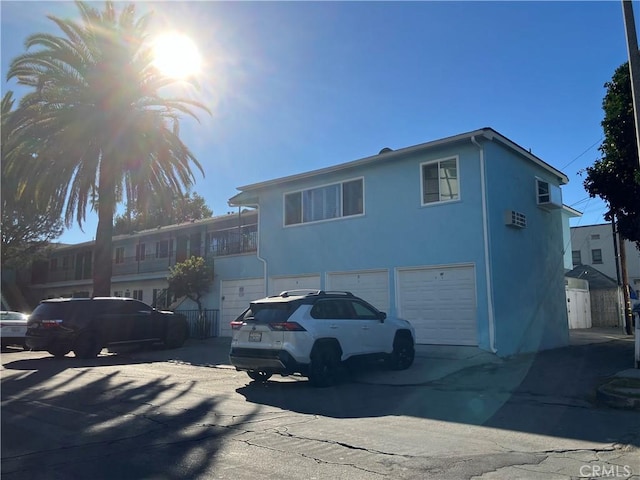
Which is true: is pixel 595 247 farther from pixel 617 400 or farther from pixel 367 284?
pixel 617 400

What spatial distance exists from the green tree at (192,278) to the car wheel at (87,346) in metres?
6.86

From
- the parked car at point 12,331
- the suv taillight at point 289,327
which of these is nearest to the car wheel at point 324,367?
the suv taillight at point 289,327

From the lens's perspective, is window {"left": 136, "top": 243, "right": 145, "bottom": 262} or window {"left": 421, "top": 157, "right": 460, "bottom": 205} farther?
window {"left": 136, "top": 243, "right": 145, "bottom": 262}

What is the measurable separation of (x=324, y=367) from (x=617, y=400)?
16.3 feet

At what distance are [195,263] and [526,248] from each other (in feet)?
43.3

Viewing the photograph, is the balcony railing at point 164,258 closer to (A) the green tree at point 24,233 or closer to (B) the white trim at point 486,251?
(A) the green tree at point 24,233

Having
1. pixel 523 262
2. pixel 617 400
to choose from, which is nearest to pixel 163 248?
pixel 523 262

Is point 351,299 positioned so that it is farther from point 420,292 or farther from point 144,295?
point 144,295

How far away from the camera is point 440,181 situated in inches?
644

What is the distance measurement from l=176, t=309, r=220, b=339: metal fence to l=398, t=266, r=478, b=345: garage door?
9425mm

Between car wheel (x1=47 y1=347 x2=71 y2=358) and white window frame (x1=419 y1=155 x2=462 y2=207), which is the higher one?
white window frame (x1=419 y1=155 x2=462 y2=207)

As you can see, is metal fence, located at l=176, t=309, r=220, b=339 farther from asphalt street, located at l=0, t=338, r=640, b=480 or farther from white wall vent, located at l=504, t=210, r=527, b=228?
white wall vent, located at l=504, t=210, r=527, b=228

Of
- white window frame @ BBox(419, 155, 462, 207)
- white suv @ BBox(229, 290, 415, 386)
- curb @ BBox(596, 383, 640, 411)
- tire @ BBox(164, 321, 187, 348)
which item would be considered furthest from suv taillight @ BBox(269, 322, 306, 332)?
tire @ BBox(164, 321, 187, 348)

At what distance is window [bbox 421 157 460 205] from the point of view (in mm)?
16047
